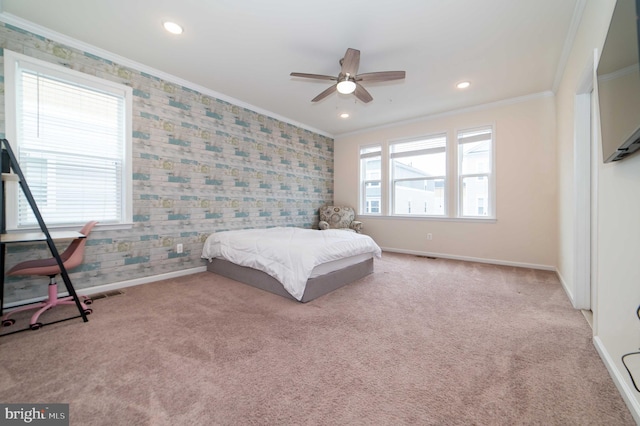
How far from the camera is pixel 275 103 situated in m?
4.24

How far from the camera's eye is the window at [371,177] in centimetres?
560

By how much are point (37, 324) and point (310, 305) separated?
2.25m

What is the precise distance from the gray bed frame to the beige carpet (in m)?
0.18

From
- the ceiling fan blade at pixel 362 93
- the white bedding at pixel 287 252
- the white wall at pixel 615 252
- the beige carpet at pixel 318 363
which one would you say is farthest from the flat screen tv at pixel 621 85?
the white bedding at pixel 287 252

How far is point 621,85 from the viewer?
3.64 ft

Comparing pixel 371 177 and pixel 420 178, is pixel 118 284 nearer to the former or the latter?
pixel 371 177

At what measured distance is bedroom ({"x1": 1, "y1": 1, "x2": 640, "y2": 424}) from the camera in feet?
5.36

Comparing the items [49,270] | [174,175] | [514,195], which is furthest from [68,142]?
[514,195]

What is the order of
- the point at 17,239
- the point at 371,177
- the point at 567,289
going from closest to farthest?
1. the point at 17,239
2. the point at 567,289
3. the point at 371,177

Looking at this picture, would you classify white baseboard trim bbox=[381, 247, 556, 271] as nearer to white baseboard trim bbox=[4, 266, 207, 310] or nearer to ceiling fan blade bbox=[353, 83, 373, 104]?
ceiling fan blade bbox=[353, 83, 373, 104]

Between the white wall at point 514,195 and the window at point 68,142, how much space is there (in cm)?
492

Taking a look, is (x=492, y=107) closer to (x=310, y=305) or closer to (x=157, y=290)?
(x=310, y=305)

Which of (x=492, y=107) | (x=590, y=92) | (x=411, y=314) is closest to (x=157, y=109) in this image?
(x=411, y=314)

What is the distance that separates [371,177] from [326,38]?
11.5 ft
